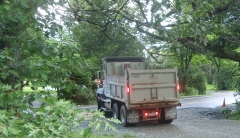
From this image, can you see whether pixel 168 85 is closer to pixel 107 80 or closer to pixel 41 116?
pixel 107 80

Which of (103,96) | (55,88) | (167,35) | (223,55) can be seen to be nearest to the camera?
(55,88)

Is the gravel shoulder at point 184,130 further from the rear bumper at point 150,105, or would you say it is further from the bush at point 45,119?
the bush at point 45,119

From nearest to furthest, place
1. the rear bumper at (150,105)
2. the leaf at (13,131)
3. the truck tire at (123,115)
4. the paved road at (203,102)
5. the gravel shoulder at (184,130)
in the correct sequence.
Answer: the leaf at (13,131), the gravel shoulder at (184,130), the rear bumper at (150,105), the truck tire at (123,115), the paved road at (203,102)

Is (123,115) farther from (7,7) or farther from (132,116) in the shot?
(7,7)

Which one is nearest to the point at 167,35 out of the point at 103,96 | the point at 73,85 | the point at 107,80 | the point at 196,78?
the point at 73,85

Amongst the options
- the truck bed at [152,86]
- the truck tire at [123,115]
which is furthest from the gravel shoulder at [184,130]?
the truck bed at [152,86]

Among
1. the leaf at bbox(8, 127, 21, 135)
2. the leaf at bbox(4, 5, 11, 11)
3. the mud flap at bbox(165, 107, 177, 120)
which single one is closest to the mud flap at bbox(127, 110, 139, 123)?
the mud flap at bbox(165, 107, 177, 120)

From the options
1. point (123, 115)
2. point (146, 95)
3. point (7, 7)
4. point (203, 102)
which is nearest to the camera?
point (7, 7)

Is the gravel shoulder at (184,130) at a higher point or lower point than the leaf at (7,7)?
lower

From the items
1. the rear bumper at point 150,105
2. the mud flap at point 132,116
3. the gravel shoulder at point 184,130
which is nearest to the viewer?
the gravel shoulder at point 184,130

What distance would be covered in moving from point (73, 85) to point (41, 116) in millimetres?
1677

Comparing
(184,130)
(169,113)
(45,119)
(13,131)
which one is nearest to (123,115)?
(169,113)

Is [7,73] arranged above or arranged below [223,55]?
below

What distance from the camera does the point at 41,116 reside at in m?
2.40
